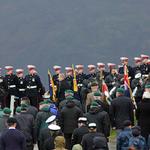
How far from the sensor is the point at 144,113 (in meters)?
24.6

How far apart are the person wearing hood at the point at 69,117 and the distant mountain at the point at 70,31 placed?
35.3 m

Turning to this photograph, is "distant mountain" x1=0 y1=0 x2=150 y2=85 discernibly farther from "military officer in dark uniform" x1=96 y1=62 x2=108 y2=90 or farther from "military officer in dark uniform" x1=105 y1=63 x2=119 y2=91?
"military officer in dark uniform" x1=105 y1=63 x2=119 y2=91

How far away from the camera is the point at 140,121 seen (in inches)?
974

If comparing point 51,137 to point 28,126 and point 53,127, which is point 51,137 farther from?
point 28,126

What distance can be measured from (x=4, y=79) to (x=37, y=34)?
123ft

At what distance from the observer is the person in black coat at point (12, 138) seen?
68.6ft

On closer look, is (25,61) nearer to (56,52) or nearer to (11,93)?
(56,52)

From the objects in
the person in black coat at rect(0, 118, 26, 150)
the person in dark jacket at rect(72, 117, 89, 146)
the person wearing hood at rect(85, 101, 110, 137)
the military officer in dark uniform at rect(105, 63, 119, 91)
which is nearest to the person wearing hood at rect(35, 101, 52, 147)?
the person wearing hood at rect(85, 101, 110, 137)

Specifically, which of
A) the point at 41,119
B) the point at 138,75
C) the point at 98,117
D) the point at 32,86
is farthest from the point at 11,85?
the point at 98,117

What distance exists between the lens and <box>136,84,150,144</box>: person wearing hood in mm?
24516

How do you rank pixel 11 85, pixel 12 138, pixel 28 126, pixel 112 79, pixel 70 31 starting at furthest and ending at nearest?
pixel 70 31, pixel 11 85, pixel 112 79, pixel 28 126, pixel 12 138

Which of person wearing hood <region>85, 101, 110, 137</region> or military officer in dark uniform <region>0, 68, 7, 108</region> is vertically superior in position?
person wearing hood <region>85, 101, 110, 137</region>

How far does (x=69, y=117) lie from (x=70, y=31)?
44.7m

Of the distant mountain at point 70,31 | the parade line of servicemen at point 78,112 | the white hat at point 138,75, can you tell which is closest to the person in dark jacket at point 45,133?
the parade line of servicemen at point 78,112
